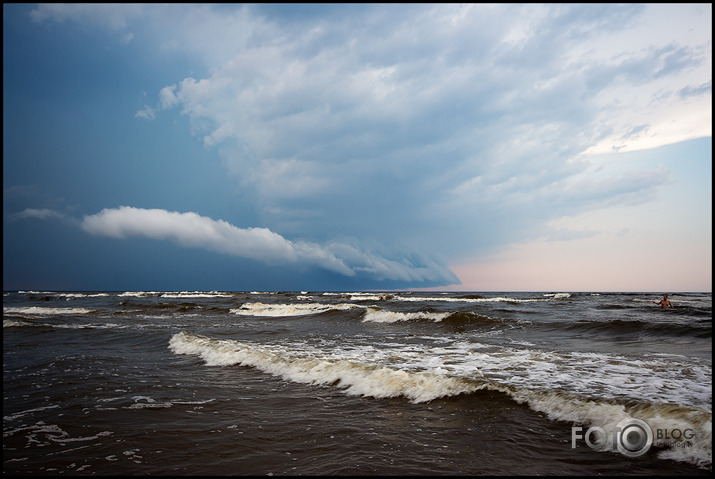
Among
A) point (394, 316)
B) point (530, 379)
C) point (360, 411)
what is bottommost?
point (394, 316)

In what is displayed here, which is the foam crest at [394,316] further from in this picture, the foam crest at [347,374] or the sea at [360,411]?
the foam crest at [347,374]

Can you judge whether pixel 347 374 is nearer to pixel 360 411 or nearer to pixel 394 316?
pixel 360 411

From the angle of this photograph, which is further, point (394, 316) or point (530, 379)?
point (394, 316)

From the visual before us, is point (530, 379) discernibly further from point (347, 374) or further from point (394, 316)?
point (394, 316)

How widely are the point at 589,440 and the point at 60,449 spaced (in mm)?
7403

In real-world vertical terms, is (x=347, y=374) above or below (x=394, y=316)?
above

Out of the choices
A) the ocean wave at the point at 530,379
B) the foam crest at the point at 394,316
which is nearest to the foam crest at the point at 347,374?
the ocean wave at the point at 530,379

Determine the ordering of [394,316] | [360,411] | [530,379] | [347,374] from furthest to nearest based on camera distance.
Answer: [394,316] → [347,374] → [530,379] → [360,411]

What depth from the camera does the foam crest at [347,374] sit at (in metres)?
8.01

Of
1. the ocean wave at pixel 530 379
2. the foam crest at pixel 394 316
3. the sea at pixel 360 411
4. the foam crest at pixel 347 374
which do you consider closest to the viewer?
the sea at pixel 360 411


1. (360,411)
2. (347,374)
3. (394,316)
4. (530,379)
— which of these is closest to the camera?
(360,411)

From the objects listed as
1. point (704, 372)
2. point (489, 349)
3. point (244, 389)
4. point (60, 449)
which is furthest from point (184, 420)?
point (704, 372)

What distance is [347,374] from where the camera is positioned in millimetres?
9336

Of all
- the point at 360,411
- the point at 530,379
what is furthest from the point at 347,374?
the point at 530,379
